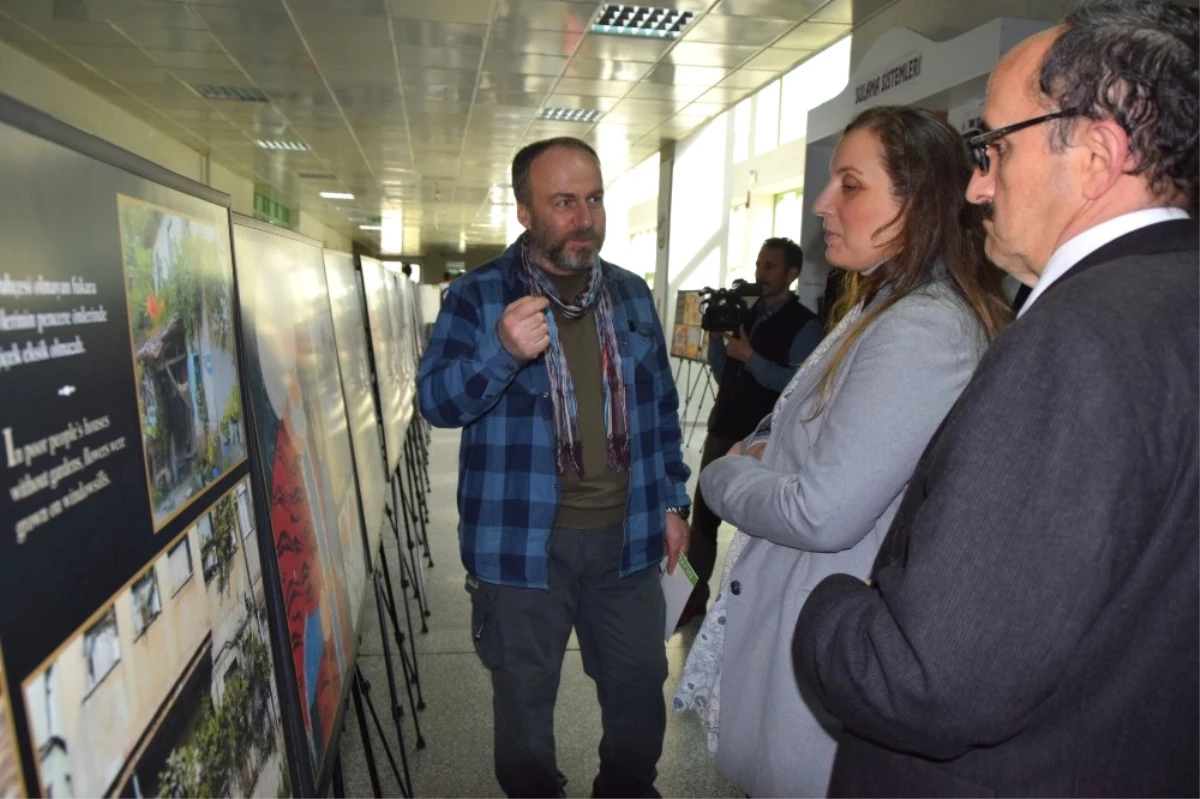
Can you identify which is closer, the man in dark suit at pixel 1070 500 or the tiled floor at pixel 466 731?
the man in dark suit at pixel 1070 500

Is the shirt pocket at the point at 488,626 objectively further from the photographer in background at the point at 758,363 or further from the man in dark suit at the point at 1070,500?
the photographer in background at the point at 758,363

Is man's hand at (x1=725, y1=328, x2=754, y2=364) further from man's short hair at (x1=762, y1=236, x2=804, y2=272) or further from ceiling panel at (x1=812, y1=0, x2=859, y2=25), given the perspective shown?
ceiling panel at (x1=812, y1=0, x2=859, y2=25)

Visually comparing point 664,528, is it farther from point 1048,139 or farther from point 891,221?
point 1048,139

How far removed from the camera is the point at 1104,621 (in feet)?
2.17

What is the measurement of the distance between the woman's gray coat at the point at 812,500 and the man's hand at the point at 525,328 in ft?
1.41

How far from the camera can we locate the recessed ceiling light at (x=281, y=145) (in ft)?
32.2

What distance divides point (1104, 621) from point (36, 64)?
8117 mm

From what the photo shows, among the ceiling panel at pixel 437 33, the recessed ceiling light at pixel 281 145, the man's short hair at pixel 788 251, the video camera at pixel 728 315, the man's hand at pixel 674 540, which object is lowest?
the man's hand at pixel 674 540

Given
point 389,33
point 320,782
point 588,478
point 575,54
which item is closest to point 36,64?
point 389,33

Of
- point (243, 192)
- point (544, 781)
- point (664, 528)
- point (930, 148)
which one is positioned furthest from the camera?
point (243, 192)

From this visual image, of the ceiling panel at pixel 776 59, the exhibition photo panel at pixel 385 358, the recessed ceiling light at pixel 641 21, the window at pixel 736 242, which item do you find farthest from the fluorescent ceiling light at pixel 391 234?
the exhibition photo panel at pixel 385 358

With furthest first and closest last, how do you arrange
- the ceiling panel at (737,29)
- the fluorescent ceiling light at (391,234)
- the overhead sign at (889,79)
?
the fluorescent ceiling light at (391,234), the ceiling panel at (737,29), the overhead sign at (889,79)

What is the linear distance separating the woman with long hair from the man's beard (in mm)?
675

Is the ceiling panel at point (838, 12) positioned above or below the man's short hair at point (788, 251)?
above
